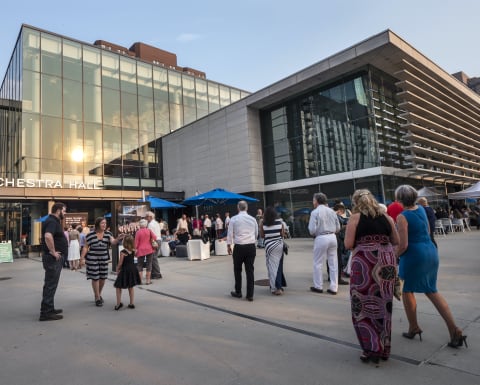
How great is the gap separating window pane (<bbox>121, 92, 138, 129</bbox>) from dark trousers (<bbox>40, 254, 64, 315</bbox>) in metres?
22.7

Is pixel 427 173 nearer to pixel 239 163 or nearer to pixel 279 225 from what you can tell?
pixel 239 163

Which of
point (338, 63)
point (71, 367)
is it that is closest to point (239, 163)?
point (338, 63)

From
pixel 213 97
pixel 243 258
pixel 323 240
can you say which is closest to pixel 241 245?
pixel 243 258

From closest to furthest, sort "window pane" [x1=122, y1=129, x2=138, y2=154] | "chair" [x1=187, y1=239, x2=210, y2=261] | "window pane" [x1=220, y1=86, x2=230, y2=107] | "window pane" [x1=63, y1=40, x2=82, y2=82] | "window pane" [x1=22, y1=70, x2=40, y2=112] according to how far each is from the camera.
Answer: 1. "chair" [x1=187, y1=239, x2=210, y2=261]
2. "window pane" [x1=22, y1=70, x2=40, y2=112]
3. "window pane" [x1=63, y1=40, x2=82, y2=82]
4. "window pane" [x1=122, y1=129, x2=138, y2=154]
5. "window pane" [x1=220, y1=86, x2=230, y2=107]

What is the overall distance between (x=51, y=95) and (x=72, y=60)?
3559 millimetres

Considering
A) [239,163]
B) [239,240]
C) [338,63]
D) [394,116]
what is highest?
[338,63]

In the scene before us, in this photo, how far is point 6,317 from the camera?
5199 millimetres

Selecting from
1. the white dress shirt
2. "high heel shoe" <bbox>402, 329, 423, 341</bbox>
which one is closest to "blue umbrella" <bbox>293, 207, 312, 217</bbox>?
the white dress shirt

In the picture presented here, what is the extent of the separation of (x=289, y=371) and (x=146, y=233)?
5500mm

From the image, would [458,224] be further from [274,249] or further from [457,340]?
[457,340]

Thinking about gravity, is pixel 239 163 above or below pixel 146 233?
above

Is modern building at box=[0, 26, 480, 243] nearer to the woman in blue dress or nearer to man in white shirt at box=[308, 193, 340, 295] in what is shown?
man in white shirt at box=[308, 193, 340, 295]

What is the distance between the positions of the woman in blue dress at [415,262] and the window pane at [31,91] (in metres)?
25.3

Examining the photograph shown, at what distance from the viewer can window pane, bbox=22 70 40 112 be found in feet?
72.0
